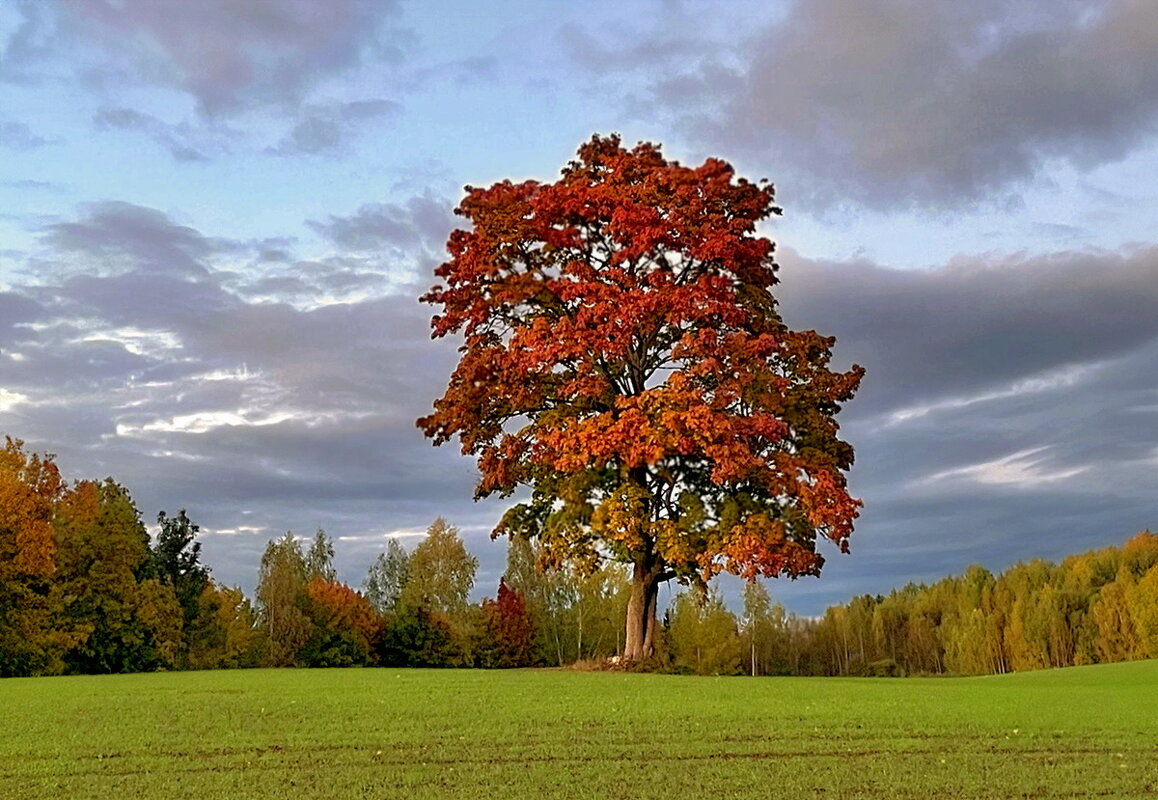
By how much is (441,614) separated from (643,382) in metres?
44.6

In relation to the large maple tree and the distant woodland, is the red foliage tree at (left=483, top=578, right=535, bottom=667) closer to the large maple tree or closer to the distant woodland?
the distant woodland

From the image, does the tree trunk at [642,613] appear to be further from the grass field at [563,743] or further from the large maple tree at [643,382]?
the grass field at [563,743]

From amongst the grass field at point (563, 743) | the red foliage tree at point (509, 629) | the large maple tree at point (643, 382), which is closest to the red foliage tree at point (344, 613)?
the red foliage tree at point (509, 629)

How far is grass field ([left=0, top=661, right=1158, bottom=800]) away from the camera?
1338cm

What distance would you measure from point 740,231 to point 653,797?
22779 millimetres

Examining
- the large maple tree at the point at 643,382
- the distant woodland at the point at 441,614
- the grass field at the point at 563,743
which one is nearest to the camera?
the grass field at the point at 563,743

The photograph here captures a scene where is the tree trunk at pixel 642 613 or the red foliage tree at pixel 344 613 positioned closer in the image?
the tree trunk at pixel 642 613

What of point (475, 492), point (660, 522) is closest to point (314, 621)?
point (475, 492)

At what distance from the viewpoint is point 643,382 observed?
109 ft

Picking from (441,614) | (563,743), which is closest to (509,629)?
(441,614)

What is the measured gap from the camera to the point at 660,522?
31.4m

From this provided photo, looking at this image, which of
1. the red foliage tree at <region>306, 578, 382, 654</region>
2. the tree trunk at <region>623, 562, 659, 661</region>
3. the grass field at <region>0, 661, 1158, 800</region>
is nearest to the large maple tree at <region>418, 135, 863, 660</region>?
the tree trunk at <region>623, 562, 659, 661</region>

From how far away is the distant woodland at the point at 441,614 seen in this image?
50.1 m

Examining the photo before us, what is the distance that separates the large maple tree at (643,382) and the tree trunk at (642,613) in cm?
5
